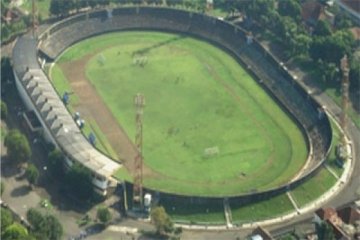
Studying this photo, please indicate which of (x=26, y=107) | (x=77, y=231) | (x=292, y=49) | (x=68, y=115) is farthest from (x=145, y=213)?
(x=292, y=49)

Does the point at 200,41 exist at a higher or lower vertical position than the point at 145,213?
higher

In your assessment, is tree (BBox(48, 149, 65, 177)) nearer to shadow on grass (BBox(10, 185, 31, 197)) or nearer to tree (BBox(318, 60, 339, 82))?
shadow on grass (BBox(10, 185, 31, 197))

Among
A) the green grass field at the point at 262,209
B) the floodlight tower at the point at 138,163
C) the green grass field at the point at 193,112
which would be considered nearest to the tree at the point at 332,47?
the green grass field at the point at 193,112

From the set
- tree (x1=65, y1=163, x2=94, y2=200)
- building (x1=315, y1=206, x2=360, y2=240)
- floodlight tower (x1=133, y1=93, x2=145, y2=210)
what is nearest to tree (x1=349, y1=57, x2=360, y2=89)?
building (x1=315, y1=206, x2=360, y2=240)

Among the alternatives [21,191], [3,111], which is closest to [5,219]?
[21,191]

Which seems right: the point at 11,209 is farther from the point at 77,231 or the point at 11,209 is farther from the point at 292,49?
the point at 292,49
